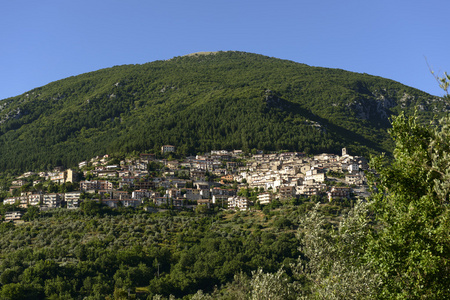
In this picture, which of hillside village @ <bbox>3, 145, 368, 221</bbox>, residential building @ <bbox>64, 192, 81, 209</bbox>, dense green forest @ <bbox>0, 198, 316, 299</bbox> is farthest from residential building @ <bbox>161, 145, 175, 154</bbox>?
dense green forest @ <bbox>0, 198, 316, 299</bbox>

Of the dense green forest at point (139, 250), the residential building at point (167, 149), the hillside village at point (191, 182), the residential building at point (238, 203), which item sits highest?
the residential building at point (167, 149)

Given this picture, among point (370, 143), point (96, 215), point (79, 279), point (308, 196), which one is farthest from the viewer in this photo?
point (370, 143)

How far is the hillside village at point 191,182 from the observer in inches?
4678

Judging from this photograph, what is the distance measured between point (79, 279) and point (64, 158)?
4251 inches

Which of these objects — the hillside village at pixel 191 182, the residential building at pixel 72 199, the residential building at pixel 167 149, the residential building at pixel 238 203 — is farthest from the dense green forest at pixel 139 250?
the residential building at pixel 167 149

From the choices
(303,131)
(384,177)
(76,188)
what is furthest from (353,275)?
(303,131)

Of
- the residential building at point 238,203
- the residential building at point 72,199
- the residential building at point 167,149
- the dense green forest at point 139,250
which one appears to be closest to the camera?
the dense green forest at point 139,250

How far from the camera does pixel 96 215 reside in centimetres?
10769

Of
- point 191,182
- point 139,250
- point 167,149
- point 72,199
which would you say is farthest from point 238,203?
point 167,149

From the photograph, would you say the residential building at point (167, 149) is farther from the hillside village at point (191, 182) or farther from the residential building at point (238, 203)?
the residential building at point (238, 203)

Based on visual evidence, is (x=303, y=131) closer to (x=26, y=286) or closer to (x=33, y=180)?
(x=33, y=180)

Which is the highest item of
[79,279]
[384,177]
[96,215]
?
[384,177]

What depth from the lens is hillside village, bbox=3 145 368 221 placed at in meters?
119

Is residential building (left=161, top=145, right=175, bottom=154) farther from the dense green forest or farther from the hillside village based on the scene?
the dense green forest
